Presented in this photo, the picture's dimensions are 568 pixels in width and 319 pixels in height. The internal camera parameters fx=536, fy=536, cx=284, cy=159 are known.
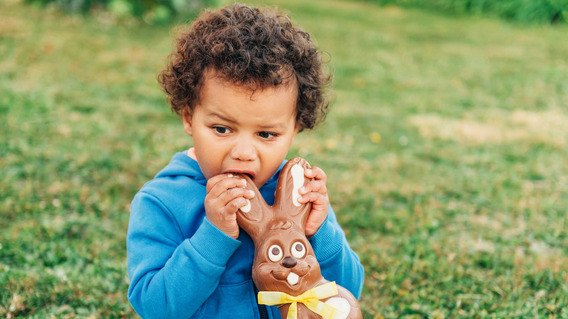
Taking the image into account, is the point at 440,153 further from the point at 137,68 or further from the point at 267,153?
the point at 137,68

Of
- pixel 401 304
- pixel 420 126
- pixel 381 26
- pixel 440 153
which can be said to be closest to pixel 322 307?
Answer: pixel 401 304

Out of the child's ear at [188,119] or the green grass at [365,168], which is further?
the green grass at [365,168]

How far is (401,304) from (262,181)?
1284 mm

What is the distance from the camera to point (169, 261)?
6.08 ft

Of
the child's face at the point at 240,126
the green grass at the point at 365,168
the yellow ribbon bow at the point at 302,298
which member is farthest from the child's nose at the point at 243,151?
the green grass at the point at 365,168

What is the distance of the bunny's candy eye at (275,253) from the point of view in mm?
1812

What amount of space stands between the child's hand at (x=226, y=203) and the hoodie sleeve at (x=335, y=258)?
1.19ft

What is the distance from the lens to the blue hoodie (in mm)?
1814

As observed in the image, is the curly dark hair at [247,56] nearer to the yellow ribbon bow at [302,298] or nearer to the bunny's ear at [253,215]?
the bunny's ear at [253,215]

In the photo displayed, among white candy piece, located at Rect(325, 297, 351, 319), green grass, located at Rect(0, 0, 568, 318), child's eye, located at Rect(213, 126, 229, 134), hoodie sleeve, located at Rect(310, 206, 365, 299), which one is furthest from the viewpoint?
green grass, located at Rect(0, 0, 568, 318)

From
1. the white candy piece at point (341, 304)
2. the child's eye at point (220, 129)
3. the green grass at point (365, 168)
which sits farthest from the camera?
the green grass at point (365, 168)

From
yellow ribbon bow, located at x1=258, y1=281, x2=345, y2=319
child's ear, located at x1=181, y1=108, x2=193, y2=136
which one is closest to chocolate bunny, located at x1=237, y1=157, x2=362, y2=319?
yellow ribbon bow, located at x1=258, y1=281, x2=345, y2=319

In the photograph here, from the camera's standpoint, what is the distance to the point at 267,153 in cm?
195

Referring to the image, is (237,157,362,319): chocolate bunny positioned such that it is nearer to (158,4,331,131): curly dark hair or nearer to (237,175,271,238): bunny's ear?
(237,175,271,238): bunny's ear
